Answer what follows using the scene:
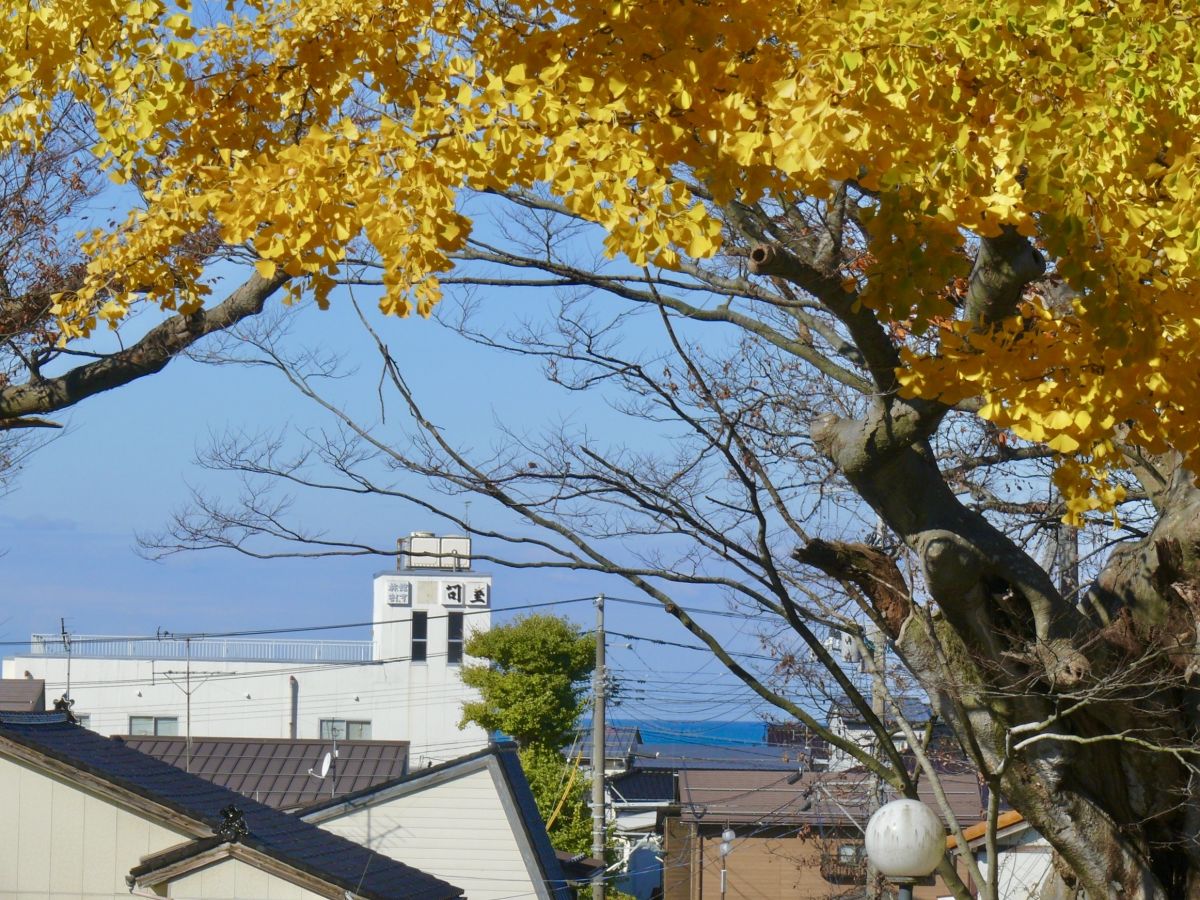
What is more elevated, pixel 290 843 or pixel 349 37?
pixel 349 37

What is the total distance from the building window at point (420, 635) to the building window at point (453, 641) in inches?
27.7

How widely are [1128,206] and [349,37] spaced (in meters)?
3.07

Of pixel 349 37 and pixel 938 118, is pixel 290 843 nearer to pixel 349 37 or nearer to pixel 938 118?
pixel 349 37

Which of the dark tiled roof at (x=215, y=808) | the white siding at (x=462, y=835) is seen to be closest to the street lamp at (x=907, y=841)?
the dark tiled roof at (x=215, y=808)

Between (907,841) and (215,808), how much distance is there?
610cm

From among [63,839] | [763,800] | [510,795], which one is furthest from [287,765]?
[63,839]

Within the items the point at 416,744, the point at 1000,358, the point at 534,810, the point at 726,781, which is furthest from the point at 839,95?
the point at 416,744

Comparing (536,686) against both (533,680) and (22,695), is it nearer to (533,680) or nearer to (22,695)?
(533,680)

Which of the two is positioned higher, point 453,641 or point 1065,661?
point 453,641

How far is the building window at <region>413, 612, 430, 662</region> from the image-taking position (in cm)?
4009

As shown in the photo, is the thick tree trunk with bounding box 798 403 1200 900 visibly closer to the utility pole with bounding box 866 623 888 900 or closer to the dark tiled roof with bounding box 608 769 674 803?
the utility pole with bounding box 866 623 888 900

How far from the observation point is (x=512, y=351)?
685cm

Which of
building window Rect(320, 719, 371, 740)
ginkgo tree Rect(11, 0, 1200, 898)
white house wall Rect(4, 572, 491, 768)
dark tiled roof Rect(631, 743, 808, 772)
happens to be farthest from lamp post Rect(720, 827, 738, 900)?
building window Rect(320, 719, 371, 740)

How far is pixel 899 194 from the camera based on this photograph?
3.38m
